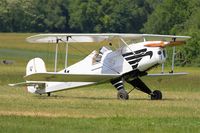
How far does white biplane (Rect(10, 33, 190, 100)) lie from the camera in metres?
26.5

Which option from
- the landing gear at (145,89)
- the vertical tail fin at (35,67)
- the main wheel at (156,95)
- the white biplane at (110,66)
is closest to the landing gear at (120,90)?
the white biplane at (110,66)

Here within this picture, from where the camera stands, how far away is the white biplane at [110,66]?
26.5 meters

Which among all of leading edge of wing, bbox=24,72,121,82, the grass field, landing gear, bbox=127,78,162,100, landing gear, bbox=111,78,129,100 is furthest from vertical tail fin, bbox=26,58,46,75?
landing gear, bbox=127,78,162,100

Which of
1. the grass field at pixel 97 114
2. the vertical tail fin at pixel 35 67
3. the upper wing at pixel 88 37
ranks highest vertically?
the upper wing at pixel 88 37

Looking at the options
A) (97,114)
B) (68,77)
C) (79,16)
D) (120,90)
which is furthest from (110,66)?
(79,16)

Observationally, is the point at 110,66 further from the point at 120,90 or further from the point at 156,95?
the point at 156,95

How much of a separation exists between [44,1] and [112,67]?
117 meters

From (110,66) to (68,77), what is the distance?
1.54 metres

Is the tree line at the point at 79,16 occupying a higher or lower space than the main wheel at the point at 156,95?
higher

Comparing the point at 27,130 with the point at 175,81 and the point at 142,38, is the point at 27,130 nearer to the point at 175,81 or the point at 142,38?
the point at 142,38

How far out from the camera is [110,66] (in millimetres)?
27422

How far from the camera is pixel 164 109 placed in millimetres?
22172

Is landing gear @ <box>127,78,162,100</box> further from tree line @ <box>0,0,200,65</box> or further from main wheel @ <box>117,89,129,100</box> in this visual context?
tree line @ <box>0,0,200,65</box>

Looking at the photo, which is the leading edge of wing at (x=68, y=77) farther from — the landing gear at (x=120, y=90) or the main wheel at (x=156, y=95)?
the main wheel at (x=156, y=95)
